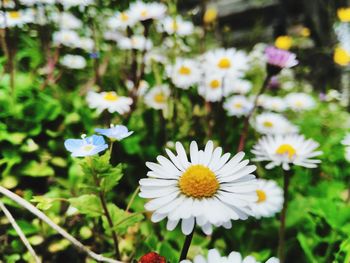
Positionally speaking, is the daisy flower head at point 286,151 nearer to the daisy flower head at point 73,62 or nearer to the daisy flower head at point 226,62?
the daisy flower head at point 226,62

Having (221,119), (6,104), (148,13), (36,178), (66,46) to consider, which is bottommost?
(36,178)

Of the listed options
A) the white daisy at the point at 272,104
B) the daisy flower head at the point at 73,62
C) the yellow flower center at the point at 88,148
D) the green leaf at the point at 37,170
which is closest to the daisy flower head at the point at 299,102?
the white daisy at the point at 272,104

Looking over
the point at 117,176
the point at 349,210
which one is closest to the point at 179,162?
the point at 117,176

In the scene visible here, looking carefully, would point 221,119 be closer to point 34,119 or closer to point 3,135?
point 34,119

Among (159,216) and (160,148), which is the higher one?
(159,216)

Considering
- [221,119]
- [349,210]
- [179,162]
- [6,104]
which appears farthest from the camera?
[221,119]

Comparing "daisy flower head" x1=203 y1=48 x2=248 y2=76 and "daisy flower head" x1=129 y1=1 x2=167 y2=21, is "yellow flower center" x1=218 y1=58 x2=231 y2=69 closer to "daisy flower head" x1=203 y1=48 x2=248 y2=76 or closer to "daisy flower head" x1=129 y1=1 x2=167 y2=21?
"daisy flower head" x1=203 y1=48 x2=248 y2=76

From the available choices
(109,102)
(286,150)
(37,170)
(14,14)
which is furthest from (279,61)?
(14,14)
